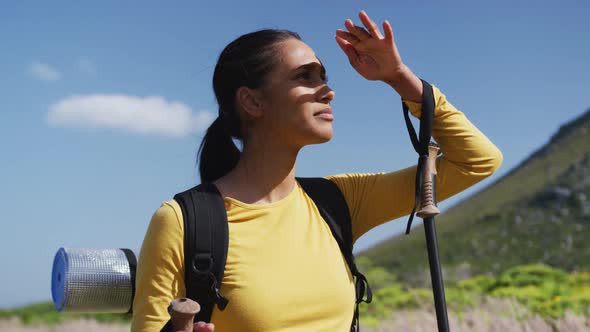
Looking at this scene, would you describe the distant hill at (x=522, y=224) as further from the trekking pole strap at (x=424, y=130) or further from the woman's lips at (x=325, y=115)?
the woman's lips at (x=325, y=115)

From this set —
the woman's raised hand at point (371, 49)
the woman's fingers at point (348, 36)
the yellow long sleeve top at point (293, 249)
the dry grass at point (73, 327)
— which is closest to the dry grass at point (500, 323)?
the yellow long sleeve top at point (293, 249)

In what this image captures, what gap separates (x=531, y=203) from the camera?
264ft

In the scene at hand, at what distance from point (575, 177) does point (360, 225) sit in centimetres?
8260

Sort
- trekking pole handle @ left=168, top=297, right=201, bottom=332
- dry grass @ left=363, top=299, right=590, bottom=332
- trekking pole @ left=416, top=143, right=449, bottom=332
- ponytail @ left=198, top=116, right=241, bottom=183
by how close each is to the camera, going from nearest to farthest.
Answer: trekking pole handle @ left=168, top=297, right=201, bottom=332, trekking pole @ left=416, top=143, right=449, bottom=332, ponytail @ left=198, top=116, right=241, bottom=183, dry grass @ left=363, top=299, right=590, bottom=332

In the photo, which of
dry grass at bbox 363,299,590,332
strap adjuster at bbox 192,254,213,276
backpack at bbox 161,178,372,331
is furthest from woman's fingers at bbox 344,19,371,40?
dry grass at bbox 363,299,590,332

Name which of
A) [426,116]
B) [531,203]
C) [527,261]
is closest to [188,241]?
[426,116]

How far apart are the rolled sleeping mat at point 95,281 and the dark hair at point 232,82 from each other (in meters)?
0.55

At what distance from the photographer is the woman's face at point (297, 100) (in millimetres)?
3172

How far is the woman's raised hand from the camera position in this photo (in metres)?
3.30

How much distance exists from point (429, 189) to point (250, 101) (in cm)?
83

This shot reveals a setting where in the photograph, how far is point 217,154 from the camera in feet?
11.7

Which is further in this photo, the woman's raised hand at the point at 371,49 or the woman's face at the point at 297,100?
the woman's raised hand at the point at 371,49

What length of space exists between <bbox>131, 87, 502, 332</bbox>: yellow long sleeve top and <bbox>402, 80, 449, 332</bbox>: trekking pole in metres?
0.07

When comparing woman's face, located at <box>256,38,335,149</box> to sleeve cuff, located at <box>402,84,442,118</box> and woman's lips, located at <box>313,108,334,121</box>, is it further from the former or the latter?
sleeve cuff, located at <box>402,84,442,118</box>
